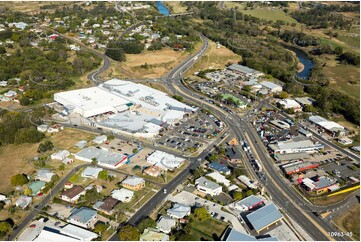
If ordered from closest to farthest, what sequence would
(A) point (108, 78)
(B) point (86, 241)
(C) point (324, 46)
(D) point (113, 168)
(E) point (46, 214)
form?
(B) point (86, 241), (E) point (46, 214), (D) point (113, 168), (A) point (108, 78), (C) point (324, 46)

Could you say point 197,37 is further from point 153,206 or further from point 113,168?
point 153,206

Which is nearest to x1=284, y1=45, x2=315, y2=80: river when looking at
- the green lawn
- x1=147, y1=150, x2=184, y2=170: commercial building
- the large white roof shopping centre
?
the large white roof shopping centre

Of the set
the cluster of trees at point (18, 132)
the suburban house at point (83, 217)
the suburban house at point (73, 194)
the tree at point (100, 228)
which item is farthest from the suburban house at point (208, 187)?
the cluster of trees at point (18, 132)

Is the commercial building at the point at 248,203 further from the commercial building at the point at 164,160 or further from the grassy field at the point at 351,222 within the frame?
the commercial building at the point at 164,160

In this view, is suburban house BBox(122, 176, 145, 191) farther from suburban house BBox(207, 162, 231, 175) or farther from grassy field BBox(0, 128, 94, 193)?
grassy field BBox(0, 128, 94, 193)

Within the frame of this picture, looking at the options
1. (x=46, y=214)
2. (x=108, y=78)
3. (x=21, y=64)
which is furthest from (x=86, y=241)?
(x=21, y=64)
